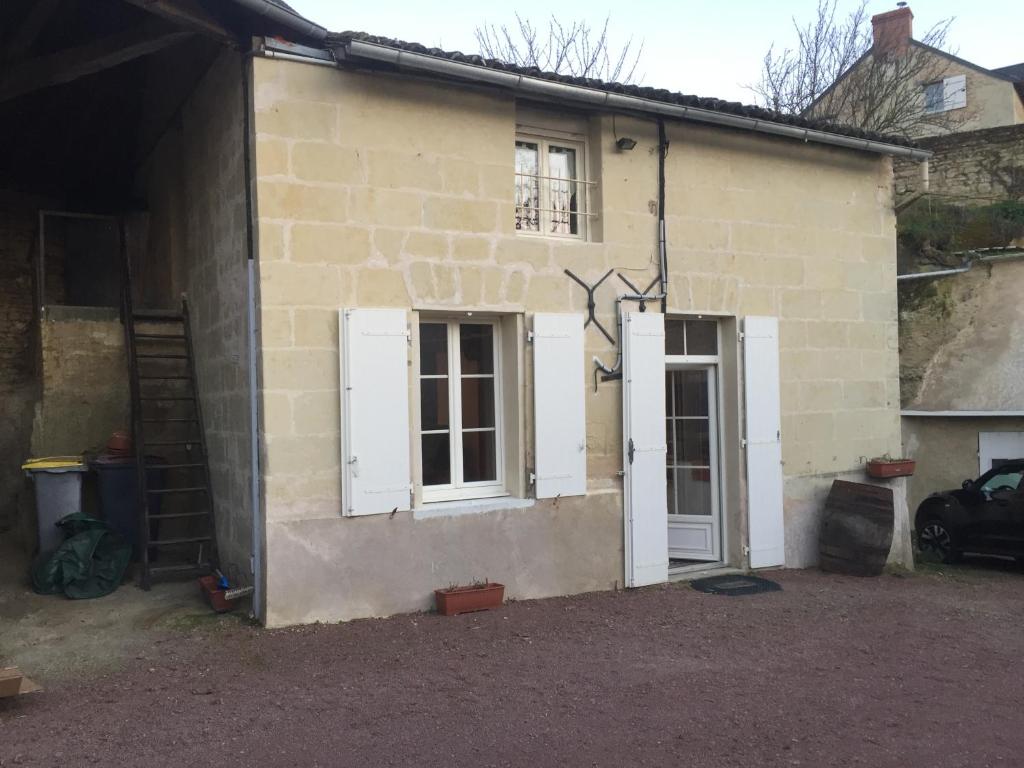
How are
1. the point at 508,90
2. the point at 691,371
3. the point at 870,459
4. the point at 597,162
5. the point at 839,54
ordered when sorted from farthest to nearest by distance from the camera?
the point at 839,54
the point at 870,459
the point at 691,371
the point at 597,162
the point at 508,90

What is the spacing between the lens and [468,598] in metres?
6.17

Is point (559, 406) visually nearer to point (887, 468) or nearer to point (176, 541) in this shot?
point (176, 541)

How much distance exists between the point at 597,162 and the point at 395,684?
4.41 metres

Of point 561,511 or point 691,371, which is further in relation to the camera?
point 691,371

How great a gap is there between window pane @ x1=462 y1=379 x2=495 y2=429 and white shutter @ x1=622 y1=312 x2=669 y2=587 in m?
1.12

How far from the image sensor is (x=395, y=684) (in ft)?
15.6

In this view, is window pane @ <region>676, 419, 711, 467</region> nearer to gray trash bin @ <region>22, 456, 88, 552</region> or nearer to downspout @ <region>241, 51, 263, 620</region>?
downspout @ <region>241, 51, 263, 620</region>

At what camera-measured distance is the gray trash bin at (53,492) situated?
22.4 ft

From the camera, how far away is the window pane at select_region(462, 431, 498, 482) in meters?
6.68

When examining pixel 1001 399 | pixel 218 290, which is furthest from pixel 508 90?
pixel 1001 399

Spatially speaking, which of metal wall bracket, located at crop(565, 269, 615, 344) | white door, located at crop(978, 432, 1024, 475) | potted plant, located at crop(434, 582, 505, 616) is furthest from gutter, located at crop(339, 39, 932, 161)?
white door, located at crop(978, 432, 1024, 475)

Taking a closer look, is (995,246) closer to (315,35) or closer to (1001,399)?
(1001,399)

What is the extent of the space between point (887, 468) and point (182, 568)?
6482mm

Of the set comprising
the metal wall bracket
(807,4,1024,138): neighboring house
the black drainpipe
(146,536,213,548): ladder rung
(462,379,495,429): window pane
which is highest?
(807,4,1024,138): neighboring house
